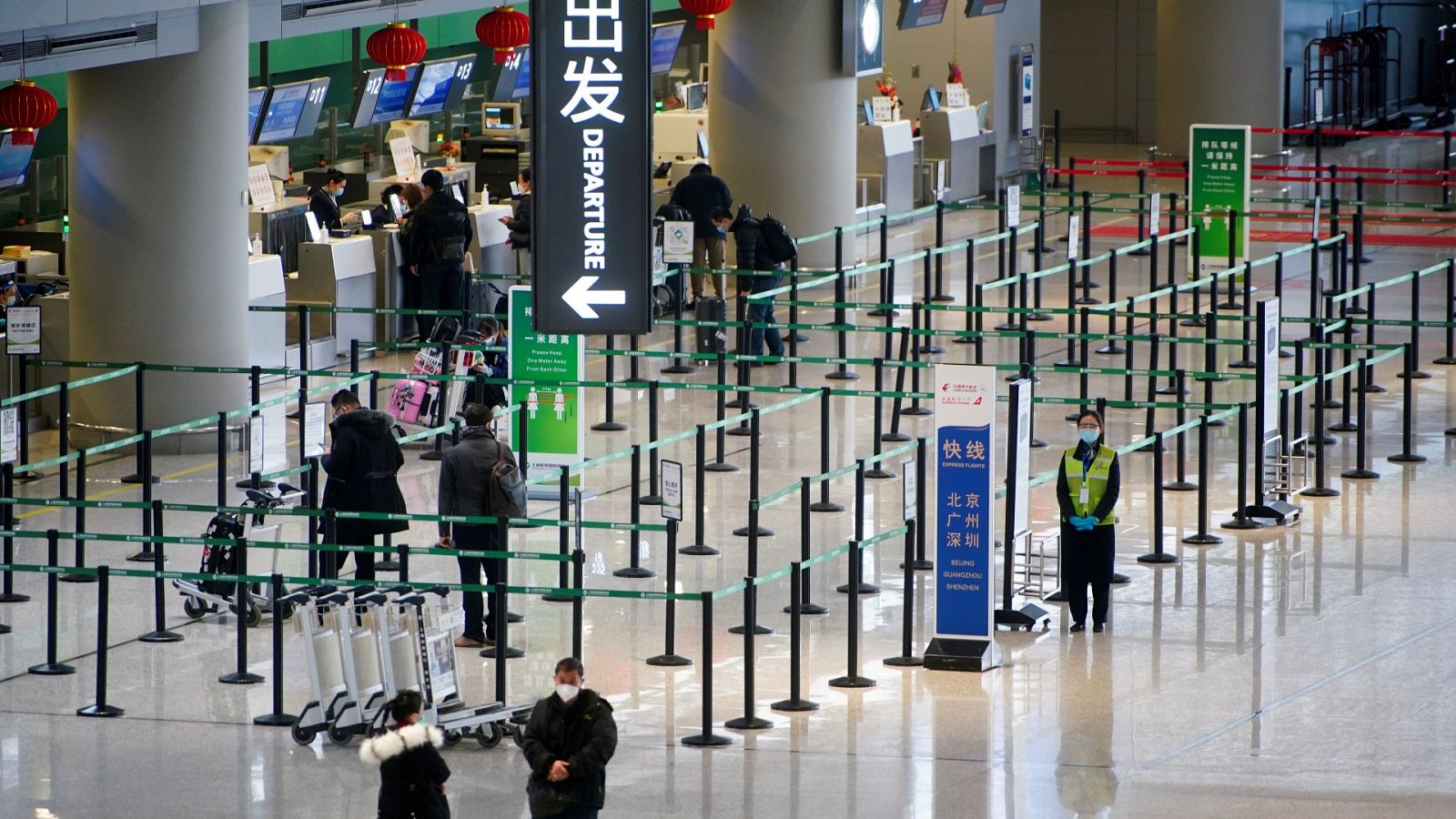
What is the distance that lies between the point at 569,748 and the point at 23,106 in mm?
8869

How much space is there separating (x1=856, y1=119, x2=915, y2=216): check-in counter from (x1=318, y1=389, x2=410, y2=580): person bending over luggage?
57.6 ft

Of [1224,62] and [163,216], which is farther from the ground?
[1224,62]

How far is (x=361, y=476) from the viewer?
46.2 feet

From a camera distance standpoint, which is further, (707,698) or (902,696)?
(902,696)

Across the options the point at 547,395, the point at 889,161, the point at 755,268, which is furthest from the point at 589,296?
the point at 889,161

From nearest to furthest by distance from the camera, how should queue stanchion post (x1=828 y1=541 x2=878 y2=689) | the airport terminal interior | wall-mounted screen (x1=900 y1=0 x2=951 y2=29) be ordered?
the airport terminal interior, queue stanchion post (x1=828 y1=541 x2=878 y2=689), wall-mounted screen (x1=900 y1=0 x2=951 y2=29)

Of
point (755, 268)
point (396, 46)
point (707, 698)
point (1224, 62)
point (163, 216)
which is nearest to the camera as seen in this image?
point (707, 698)

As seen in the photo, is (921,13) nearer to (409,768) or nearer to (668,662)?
(668,662)

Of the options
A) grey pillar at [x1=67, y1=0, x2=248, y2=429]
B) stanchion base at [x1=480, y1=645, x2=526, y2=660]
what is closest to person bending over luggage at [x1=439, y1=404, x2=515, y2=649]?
stanchion base at [x1=480, y1=645, x2=526, y2=660]

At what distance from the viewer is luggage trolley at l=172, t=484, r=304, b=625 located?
13.6 meters

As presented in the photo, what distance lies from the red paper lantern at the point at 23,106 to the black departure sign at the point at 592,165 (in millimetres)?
6677

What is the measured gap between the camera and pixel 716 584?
48.2 ft

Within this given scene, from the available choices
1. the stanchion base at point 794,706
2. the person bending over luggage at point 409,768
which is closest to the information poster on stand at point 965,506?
the stanchion base at point 794,706

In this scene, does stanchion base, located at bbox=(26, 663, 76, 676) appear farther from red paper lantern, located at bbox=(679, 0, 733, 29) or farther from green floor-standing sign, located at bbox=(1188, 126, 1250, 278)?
green floor-standing sign, located at bbox=(1188, 126, 1250, 278)
